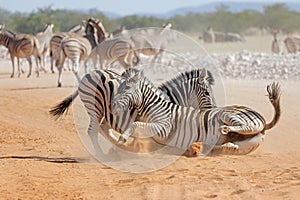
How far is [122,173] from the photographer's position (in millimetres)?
7195

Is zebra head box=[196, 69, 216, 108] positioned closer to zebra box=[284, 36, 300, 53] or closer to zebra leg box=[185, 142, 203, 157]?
zebra leg box=[185, 142, 203, 157]

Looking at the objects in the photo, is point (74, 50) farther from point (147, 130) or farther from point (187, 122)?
point (147, 130)

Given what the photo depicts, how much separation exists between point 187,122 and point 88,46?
1000 centimetres

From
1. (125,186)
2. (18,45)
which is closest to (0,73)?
(18,45)

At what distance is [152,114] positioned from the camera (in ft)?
26.7

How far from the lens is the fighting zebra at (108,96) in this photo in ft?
26.7

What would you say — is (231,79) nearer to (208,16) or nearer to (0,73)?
(0,73)

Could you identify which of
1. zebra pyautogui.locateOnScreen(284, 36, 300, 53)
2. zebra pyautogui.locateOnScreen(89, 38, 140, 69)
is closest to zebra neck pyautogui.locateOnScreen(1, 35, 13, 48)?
zebra pyautogui.locateOnScreen(89, 38, 140, 69)

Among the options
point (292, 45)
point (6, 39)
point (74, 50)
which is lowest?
point (74, 50)

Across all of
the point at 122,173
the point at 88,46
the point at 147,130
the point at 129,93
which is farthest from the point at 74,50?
the point at 122,173

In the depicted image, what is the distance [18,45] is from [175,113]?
43.9 ft

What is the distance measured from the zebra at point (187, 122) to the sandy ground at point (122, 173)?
0.25m

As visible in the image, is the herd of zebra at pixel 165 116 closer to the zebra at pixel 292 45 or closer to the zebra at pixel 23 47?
the zebra at pixel 23 47

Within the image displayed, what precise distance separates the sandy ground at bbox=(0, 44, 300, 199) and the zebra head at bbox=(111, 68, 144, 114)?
0.73 metres
